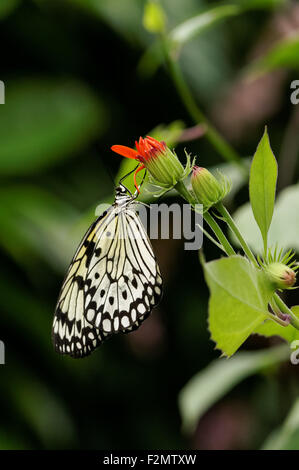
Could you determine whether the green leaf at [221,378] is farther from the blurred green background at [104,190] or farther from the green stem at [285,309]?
the green stem at [285,309]

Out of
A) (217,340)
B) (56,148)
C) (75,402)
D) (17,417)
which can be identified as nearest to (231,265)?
(217,340)

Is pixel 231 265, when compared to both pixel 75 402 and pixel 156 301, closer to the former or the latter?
pixel 156 301

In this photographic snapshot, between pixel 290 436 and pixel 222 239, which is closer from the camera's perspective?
pixel 222 239

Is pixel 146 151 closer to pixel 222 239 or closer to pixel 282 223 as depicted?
pixel 222 239

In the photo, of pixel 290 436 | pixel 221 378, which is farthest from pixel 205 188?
pixel 221 378

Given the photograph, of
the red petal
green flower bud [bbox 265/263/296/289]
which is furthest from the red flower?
green flower bud [bbox 265/263/296/289]

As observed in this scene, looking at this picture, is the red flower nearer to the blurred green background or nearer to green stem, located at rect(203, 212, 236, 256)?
green stem, located at rect(203, 212, 236, 256)

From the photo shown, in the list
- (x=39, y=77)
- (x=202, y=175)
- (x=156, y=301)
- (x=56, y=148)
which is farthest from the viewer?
(x=39, y=77)
